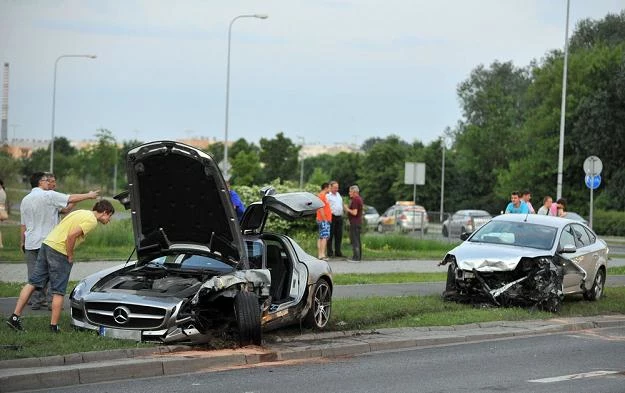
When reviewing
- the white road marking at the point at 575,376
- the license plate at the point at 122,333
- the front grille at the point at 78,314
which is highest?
the front grille at the point at 78,314

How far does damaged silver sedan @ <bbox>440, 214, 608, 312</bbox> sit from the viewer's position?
15.9 metres

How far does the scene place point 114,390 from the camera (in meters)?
8.98

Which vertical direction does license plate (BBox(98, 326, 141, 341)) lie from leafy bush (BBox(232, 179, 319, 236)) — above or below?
below

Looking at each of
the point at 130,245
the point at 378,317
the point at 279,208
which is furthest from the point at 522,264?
the point at 130,245

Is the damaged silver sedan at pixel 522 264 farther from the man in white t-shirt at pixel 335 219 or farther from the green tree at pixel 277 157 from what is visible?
the green tree at pixel 277 157

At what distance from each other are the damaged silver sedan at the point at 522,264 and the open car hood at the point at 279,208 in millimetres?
4517

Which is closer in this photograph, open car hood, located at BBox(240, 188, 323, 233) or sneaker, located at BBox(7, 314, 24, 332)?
sneaker, located at BBox(7, 314, 24, 332)

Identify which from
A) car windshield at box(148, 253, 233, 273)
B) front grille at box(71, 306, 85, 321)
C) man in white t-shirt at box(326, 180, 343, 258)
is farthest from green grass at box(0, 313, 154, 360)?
man in white t-shirt at box(326, 180, 343, 258)

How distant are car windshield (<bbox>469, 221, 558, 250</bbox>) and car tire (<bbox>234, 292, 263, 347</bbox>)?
7.21 metres

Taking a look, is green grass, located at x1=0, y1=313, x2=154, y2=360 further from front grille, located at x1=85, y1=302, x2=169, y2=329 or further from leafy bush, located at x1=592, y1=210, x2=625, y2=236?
leafy bush, located at x1=592, y1=210, x2=625, y2=236

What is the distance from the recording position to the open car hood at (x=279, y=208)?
12.2 meters

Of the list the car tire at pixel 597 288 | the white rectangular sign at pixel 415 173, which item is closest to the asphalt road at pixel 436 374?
the car tire at pixel 597 288

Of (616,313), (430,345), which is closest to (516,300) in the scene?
(616,313)

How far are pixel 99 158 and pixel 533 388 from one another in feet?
241
